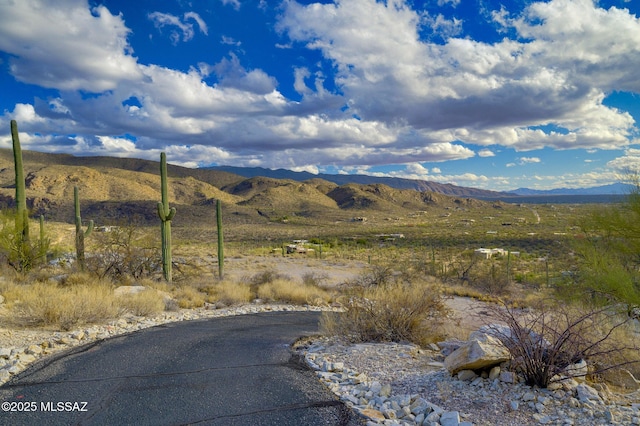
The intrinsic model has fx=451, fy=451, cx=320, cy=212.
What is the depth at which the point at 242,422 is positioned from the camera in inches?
204

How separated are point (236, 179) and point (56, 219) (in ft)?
347

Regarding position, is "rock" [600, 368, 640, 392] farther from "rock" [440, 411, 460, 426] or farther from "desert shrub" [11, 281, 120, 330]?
"desert shrub" [11, 281, 120, 330]

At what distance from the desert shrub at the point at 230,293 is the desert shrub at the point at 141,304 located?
116 inches

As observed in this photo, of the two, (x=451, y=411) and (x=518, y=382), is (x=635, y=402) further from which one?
(x=451, y=411)

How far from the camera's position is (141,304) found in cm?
1291

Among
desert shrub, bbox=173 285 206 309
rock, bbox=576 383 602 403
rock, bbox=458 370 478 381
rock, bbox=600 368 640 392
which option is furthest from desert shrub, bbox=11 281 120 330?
rock, bbox=600 368 640 392

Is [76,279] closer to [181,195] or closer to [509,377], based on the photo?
[509,377]

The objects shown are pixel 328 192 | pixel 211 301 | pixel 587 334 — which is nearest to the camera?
pixel 587 334

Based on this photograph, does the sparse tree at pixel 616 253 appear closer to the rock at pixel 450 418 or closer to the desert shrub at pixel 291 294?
the rock at pixel 450 418

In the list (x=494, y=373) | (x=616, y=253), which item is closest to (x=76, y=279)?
(x=494, y=373)

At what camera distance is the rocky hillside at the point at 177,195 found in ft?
259

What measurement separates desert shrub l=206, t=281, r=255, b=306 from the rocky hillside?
36.8 metres

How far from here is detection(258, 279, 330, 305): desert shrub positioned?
1747cm

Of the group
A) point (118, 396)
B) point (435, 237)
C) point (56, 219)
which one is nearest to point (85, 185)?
point (56, 219)
